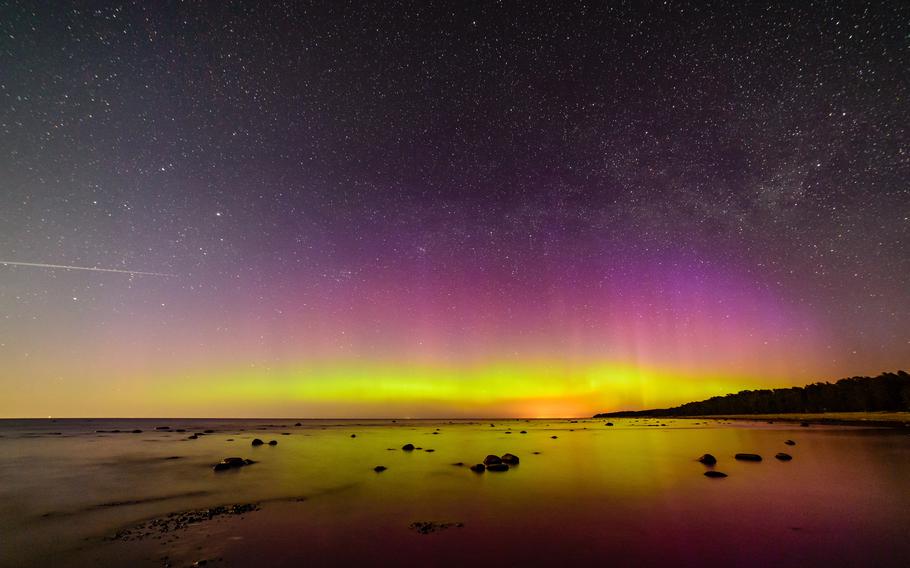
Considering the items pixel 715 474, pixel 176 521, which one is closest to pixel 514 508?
pixel 176 521

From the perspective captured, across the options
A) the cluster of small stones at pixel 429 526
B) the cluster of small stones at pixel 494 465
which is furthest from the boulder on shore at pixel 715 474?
the cluster of small stones at pixel 429 526

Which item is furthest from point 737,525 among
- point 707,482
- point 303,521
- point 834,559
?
point 303,521

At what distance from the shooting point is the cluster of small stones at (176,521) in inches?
600

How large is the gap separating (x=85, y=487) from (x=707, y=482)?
38406 mm

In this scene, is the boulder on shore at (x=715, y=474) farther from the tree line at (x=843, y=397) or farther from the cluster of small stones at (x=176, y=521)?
the tree line at (x=843, y=397)

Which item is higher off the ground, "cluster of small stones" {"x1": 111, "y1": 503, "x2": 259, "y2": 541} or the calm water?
"cluster of small stones" {"x1": 111, "y1": 503, "x2": 259, "y2": 541}

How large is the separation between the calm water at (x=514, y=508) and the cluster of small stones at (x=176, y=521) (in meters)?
0.81

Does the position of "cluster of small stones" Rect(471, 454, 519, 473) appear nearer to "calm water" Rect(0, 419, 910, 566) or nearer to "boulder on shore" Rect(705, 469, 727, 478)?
"calm water" Rect(0, 419, 910, 566)

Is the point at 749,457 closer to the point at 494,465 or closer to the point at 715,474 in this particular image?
the point at 715,474

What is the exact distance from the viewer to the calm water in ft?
43.8

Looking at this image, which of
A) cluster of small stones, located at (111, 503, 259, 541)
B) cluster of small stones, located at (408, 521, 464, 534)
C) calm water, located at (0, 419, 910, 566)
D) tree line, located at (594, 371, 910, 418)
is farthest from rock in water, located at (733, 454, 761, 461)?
tree line, located at (594, 371, 910, 418)

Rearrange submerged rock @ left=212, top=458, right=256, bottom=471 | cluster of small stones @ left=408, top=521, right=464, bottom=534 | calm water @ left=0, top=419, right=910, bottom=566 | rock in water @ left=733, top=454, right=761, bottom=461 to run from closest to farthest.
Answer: calm water @ left=0, top=419, right=910, bottom=566, cluster of small stones @ left=408, top=521, right=464, bottom=534, submerged rock @ left=212, top=458, right=256, bottom=471, rock in water @ left=733, top=454, right=761, bottom=461

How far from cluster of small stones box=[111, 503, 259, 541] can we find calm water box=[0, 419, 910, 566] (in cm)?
81

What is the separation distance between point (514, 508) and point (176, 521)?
46.1 ft
